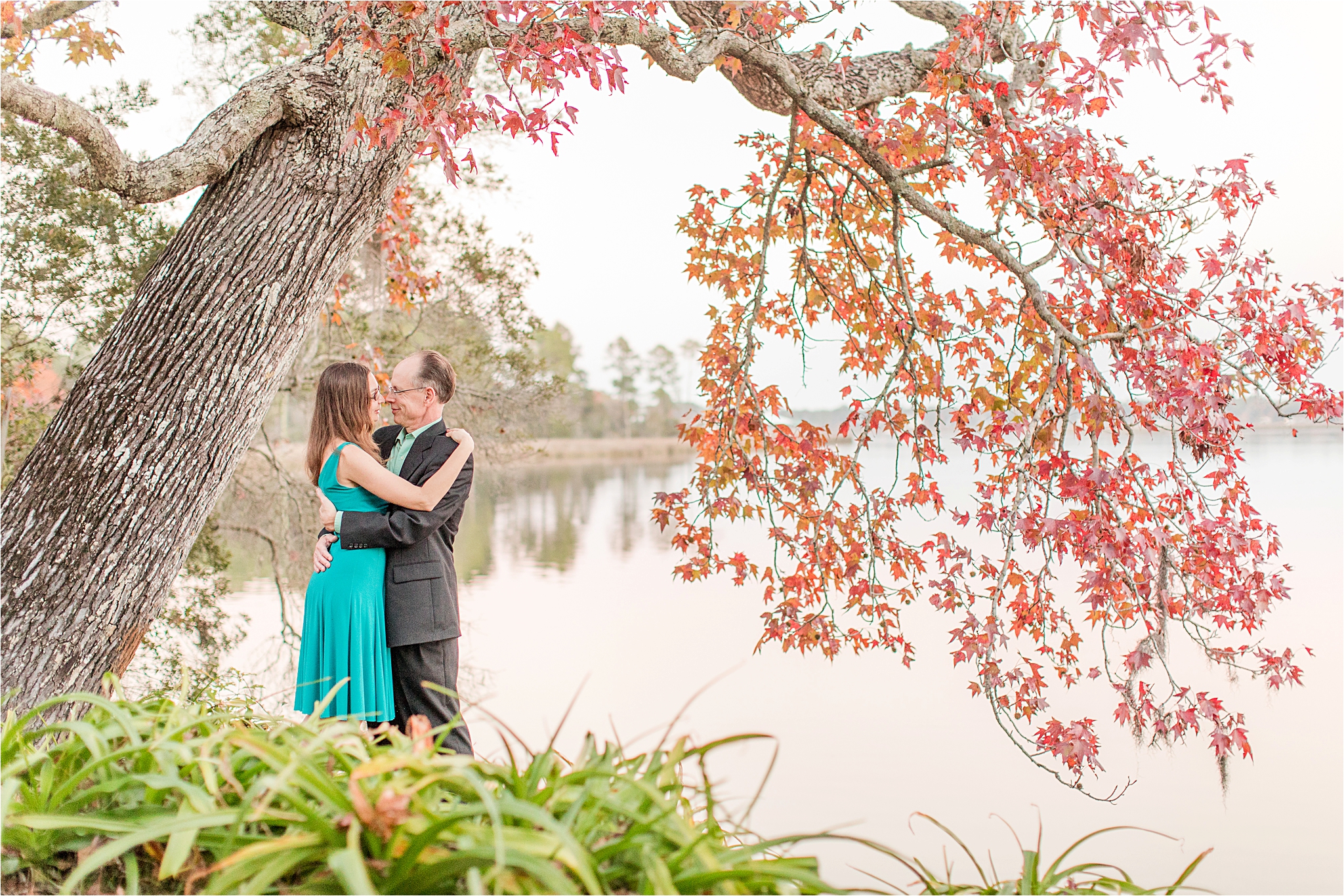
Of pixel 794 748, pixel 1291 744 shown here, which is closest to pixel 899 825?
pixel 794 748

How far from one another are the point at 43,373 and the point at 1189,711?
6.76 m

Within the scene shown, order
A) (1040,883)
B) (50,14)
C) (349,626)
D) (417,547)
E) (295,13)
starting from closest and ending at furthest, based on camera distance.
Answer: (1040,883) < (349,626) < (417,547) < (295,13) < (50,14)

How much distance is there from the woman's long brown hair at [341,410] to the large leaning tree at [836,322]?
29 centimetres

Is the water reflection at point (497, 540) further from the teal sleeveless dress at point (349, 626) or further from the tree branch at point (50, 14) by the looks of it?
the tree branch at point (50, 14)

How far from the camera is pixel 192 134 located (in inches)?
111

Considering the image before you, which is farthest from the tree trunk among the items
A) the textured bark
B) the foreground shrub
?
the textured bark

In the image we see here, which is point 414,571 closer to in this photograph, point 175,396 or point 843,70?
point 175,396

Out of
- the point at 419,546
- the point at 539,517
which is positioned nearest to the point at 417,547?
the point at 419,546

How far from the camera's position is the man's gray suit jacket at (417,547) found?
8.89 feet

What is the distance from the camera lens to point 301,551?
24.0ft

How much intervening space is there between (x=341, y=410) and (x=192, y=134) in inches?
38.9

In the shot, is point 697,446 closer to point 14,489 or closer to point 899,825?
point 14,489

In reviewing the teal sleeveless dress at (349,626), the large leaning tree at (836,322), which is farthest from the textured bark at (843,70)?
the teal sleeveless dress at (349,626)

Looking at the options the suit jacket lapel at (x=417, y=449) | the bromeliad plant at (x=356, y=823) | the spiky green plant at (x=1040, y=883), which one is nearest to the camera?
the bromeliad plant at (x=356, y=823)
